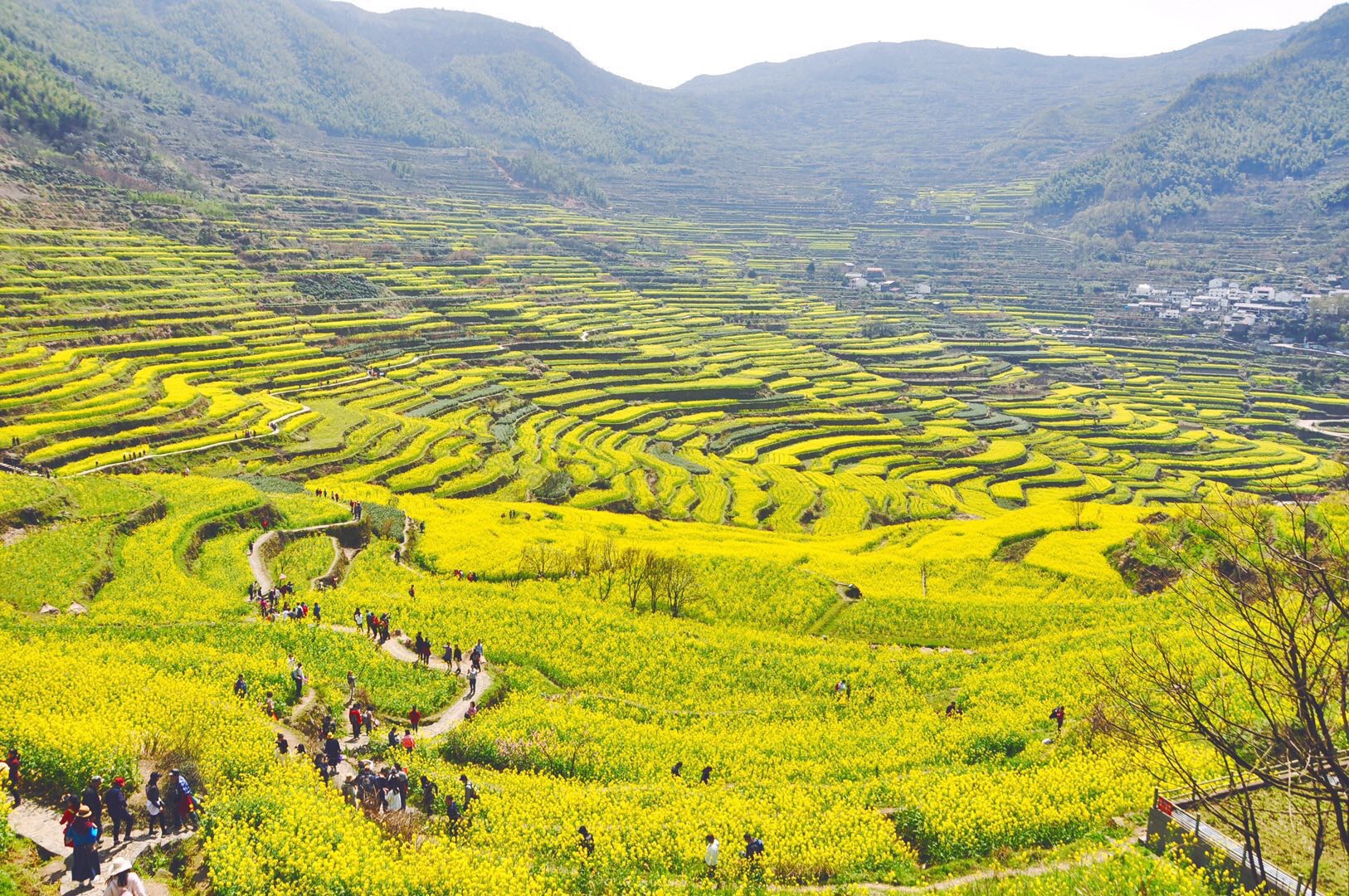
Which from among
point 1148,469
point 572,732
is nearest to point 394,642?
point 572,732

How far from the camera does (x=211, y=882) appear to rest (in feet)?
51.9

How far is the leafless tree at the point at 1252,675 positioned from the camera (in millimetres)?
9633

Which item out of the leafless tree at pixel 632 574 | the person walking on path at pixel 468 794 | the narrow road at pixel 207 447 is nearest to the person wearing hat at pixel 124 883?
the person walking on path at pixel 468 794

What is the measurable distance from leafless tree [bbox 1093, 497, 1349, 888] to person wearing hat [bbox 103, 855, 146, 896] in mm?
15430

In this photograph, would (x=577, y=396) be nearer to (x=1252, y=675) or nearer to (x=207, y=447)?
(x=207, y=447)

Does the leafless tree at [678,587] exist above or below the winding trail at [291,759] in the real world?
A: below

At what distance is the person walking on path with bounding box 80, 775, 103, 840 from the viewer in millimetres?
16344

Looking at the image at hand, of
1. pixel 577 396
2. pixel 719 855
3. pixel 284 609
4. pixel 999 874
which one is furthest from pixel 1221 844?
pixel 577 396

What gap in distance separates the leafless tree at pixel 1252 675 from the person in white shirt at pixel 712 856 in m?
8.66

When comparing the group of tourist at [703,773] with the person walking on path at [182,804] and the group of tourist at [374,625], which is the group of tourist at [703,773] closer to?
the person walking on path at [182,804]

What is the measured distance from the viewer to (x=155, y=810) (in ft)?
55.9

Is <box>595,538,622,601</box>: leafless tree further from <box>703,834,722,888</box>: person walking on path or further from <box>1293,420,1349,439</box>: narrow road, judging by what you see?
<box>1293,420,1349,439</box>: narrow road

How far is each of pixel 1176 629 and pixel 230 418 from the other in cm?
6776

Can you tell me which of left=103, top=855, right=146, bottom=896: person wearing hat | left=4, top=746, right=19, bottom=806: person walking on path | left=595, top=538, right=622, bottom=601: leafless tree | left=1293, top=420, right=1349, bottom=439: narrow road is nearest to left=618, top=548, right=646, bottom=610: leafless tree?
left=595, top=538, right=622, bottom=601: leafless tree
